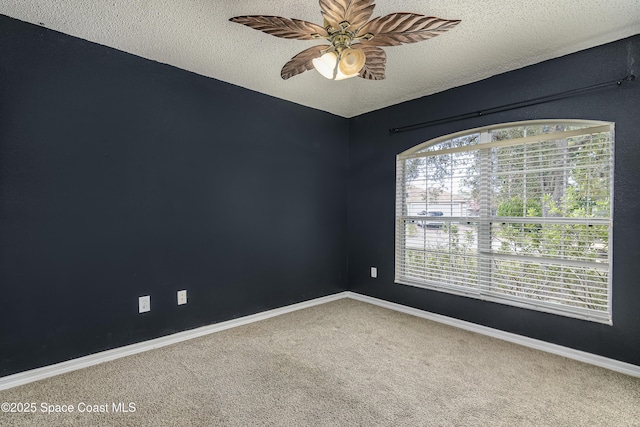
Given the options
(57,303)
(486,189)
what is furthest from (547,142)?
(57,303)

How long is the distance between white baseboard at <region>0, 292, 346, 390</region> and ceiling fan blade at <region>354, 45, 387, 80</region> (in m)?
2.53

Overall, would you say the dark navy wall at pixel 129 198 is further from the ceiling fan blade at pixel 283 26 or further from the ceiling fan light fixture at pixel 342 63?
the ceiling fan light fixture at pixel 342 63

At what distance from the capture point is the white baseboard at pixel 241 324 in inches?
84.3

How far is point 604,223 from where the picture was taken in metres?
2.38

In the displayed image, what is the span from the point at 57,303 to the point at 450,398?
272 centimetres

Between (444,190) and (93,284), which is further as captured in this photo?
(444,190)

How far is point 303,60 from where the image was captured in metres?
2.04

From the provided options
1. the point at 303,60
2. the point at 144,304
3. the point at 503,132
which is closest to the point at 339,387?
the point at 144,304

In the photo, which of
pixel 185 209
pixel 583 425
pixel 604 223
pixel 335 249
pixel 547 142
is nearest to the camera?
pixel 583 425

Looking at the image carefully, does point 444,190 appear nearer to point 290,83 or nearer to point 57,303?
point 290,83

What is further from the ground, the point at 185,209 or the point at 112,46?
the point at 112,46

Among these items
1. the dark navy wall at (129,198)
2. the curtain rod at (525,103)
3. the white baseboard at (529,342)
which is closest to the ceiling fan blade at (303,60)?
the dark navy wall at (129,198)

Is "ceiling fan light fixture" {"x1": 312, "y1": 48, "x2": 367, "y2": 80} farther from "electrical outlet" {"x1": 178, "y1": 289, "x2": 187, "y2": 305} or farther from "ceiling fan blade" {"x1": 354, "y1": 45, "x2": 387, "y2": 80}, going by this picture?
"electrical outlet" {"x1": 178, "y1": 289, "x2": 187, "y2": 305}

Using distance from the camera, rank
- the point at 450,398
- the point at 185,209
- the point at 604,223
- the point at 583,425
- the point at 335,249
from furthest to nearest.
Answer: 1. the point at 335,249
2. the point at 185,209
3. the point at 604,223
4. the point at 450,398
5. the point at 583,425
